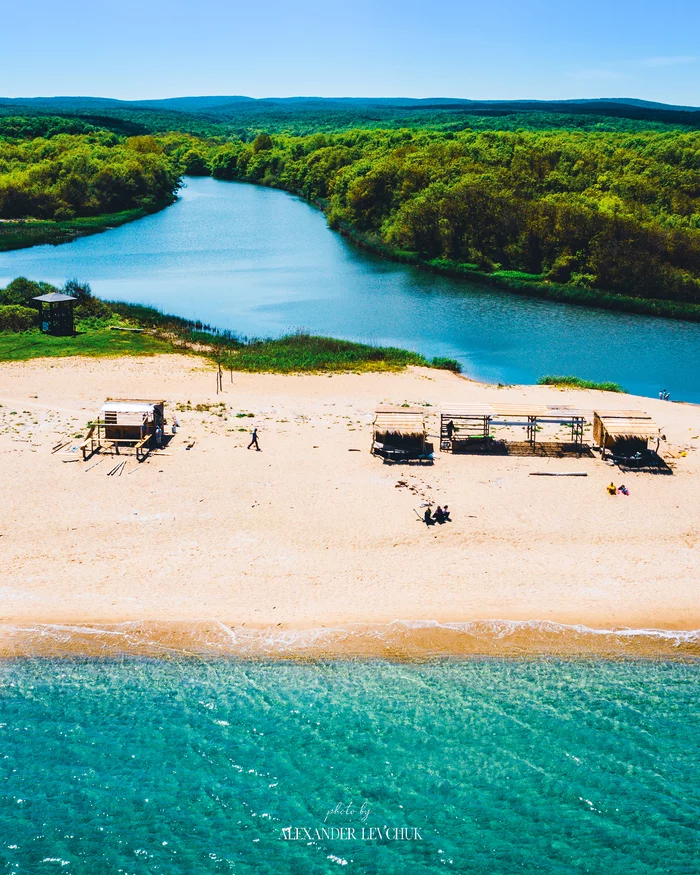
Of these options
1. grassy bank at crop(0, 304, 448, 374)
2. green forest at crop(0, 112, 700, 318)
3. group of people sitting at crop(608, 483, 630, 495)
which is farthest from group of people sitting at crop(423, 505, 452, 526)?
green forest at crop(0, 112, 700, 318)

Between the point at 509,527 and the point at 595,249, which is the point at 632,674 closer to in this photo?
the point at 509,527

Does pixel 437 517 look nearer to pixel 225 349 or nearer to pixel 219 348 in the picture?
pixel 225 349

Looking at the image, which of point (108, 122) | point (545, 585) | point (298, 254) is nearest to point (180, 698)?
point (545, 585)

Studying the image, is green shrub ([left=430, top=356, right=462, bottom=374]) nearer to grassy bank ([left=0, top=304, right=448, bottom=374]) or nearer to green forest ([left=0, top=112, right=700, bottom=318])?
grassy bank ([left=0, top=304, right=448, bottom=374])

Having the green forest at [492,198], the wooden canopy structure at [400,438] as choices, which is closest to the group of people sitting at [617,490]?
the wooden canopy structure at [400,438]

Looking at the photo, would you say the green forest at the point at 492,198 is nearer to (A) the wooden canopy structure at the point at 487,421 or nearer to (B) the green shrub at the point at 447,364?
(B) the green shrub at the point at 447,364

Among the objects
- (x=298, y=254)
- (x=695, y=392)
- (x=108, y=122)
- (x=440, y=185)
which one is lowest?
(x=695, y=392)

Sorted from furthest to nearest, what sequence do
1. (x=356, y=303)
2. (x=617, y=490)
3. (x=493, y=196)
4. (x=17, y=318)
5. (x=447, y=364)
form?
1. (x=493, y=196)
2. (x=356, y=303)
3. (x=17, y=318)
4. (x=447, y=364)
5. (x=617, y=490)

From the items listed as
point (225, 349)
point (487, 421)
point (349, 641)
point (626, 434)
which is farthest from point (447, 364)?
point (349, 641)
